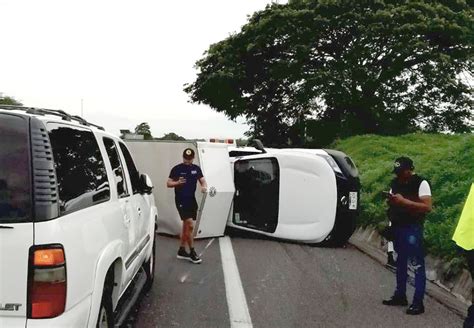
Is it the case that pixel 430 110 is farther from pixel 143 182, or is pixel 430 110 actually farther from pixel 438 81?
pixel 143 182

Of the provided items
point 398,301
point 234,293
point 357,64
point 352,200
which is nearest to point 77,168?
point 234,293

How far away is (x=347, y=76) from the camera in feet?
84.1

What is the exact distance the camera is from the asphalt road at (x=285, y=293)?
→ 558 centimetres

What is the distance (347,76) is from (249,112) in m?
7.38

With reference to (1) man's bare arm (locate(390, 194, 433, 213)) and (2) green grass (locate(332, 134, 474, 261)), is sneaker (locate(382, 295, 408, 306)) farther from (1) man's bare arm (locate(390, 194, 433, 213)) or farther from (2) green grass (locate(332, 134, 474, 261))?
(2) green grass (locate(332, 134, 474, 261))

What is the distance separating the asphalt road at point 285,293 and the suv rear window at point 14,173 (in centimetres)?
278

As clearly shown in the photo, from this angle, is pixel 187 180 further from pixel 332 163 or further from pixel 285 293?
pixel 332 163

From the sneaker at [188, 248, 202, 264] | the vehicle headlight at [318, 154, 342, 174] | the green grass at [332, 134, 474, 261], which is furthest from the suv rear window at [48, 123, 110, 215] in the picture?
the vehicle headlight at [318, 154, 342, 174]

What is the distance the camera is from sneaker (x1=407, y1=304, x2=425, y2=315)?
5870 mm

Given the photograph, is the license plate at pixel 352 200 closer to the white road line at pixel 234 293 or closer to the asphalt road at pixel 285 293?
the asphalt road at pixel 285 293

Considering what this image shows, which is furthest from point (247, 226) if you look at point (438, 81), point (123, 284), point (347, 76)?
point (438, 81)

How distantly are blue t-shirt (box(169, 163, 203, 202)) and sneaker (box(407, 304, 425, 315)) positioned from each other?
12.3 feet

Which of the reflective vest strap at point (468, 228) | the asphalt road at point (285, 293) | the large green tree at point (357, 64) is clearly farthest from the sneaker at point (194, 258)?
the large green tree at point (357, 64)

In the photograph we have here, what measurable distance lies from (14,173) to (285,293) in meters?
4.48
